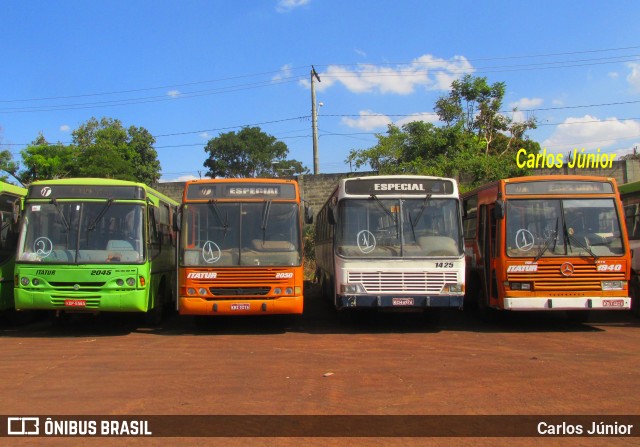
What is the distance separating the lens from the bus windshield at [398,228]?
10461 millimetres

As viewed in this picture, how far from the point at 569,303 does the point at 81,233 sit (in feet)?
30.0

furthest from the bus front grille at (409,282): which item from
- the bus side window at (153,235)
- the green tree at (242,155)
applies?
the green tree at (242,155)

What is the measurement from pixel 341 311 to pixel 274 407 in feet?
20.3

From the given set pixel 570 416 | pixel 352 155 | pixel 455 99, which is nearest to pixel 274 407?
pixel 570 416

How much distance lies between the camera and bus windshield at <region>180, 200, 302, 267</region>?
10.4m

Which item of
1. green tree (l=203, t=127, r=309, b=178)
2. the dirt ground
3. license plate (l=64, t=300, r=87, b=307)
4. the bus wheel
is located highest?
green tree (l=203, t=127, r=309, b=178)

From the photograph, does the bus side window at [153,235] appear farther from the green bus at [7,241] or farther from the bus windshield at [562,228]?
the bus windshield at [562,228]

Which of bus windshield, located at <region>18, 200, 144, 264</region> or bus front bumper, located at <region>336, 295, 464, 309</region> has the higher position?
bus windshield, located at <region>18, 200, 144, 264</region>

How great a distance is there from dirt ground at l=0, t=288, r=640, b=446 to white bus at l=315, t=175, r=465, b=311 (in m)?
0.83

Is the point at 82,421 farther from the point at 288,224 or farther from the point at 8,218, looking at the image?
the point at 8,218

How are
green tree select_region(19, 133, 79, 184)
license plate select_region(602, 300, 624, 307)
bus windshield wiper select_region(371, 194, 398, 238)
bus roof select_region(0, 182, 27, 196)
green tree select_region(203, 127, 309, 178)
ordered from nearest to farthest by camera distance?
license plate select_region(602, 300, 624, 307)
bus windshield wiper select_region(371, 194, 398, 238)
bus roof select_region(0, 182, 27, 196)
green tree select_region(19, 133, 79, 184)
green tree select_region(203, 127, 309, 178)

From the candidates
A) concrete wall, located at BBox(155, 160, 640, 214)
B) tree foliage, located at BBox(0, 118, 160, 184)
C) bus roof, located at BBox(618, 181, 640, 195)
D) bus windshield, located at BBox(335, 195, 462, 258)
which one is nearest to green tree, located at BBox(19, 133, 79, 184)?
tree foliage, located at BBox(0, 118, 160, 184)

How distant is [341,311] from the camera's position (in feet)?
38.9

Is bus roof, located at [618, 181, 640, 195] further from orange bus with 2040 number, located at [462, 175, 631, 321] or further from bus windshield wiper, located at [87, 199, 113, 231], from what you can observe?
bus windshield wiper, located at [87, 199, 113, 231]
